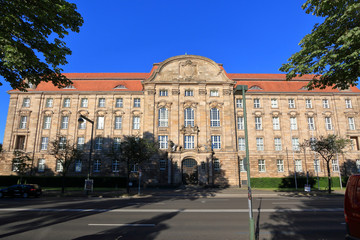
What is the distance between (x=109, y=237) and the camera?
7301mm

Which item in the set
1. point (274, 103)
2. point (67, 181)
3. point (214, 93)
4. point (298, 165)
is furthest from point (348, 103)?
point (67, 181)

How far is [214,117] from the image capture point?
115 ft

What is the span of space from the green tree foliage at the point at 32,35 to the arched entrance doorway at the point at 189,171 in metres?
24.5

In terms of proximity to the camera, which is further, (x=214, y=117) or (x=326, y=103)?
(x=326, y=103)

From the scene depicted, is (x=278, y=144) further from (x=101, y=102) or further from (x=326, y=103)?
(x=101, y=102)

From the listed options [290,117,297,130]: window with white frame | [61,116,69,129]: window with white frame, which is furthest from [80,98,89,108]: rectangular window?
[290,117,297,130]: window with white frame

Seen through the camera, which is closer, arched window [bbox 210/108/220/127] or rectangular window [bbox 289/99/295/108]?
arched window [bbox 210/108/220/127]

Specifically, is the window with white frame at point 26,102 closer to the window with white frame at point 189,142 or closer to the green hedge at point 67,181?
the green hedge at point 67,181

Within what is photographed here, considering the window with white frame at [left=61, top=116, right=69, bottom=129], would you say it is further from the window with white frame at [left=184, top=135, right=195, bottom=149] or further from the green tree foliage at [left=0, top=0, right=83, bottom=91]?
the green tree foliage at [left=0, top=0, right=83, bottom=91]

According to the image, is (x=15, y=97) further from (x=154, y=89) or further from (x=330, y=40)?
(x=330, y=40)

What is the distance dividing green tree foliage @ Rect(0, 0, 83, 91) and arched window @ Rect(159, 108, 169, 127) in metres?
24.1

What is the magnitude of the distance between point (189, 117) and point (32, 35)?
27.3m

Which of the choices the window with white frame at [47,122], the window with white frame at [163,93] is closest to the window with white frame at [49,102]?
the window with white frame at [47,122]

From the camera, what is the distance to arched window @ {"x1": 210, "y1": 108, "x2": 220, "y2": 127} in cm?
3472
